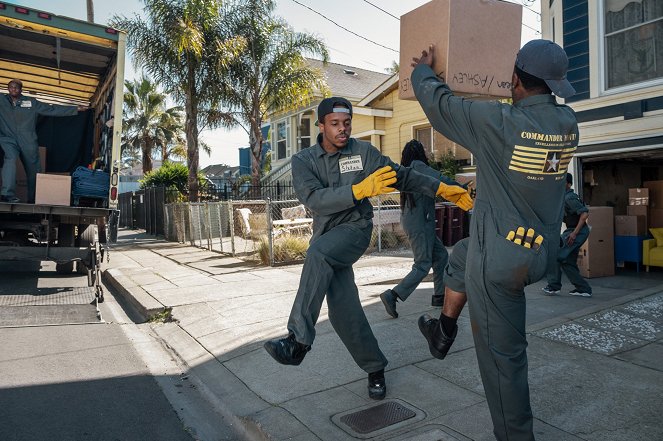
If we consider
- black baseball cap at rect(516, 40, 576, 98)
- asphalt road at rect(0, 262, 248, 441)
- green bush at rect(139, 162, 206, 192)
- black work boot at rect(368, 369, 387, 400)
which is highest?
green bush at rect(139, 162, 206, 192)

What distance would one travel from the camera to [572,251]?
21.8ft

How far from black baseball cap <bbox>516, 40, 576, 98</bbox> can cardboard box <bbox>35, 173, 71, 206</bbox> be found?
6470 millimetres

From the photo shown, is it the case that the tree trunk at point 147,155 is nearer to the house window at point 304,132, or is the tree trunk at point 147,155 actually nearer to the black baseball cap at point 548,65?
the house window at point 304,132

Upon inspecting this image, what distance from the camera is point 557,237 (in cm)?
254

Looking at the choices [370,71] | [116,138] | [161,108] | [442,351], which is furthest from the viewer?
[161,108]

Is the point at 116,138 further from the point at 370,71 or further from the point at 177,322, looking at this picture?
the point at 370,71

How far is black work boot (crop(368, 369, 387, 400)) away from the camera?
343 cm

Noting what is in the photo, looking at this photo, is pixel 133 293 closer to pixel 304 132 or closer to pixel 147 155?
pixel 304 132

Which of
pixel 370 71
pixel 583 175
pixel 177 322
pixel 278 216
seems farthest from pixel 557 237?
pixel 370 71

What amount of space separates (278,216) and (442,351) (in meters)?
12.4

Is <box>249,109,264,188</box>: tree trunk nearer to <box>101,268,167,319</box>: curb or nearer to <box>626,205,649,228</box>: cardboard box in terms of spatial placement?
<box>101,268,167,319</box>: curb

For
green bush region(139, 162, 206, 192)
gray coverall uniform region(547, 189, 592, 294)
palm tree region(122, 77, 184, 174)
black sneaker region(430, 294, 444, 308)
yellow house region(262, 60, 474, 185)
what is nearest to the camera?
black sneaker region(430, 294, 444, 308)

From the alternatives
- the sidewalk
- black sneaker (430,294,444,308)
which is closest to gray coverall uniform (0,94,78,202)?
the sidewalk

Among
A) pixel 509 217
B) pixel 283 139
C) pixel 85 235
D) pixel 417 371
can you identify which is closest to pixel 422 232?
pixel 417 371
